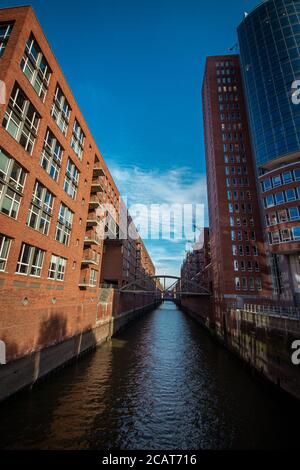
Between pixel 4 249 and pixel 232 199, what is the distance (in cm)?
3965

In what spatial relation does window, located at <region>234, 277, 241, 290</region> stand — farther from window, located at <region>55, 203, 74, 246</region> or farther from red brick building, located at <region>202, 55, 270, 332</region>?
window, located at <region>55, 203, 74, 246</region>

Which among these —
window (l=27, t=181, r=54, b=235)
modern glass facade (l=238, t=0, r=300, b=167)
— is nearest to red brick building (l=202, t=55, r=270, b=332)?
modern glass facade (l=238, t=0, r=300, b=167)

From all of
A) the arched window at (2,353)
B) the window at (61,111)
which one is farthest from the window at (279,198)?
the arched window at (2,353)

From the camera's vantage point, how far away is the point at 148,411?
462 inches

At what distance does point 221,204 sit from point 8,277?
38024 millimetres

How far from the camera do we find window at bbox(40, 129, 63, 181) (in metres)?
17.0

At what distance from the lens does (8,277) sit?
40.5 feet

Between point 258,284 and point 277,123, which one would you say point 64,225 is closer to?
point 258,284

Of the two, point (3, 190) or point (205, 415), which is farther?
point (3, 190)

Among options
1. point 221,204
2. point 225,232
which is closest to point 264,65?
point 221,204

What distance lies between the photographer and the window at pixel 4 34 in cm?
1414

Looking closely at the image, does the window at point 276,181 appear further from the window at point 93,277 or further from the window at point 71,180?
the window at point 93,277

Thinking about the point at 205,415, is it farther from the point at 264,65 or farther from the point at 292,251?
the point at 264,65
